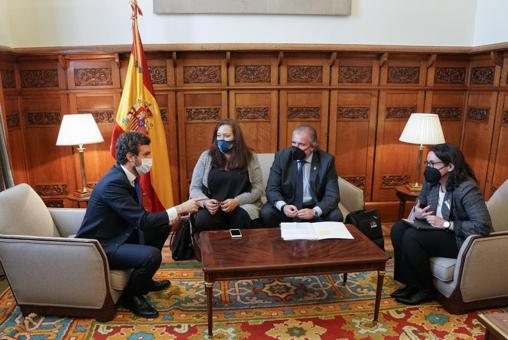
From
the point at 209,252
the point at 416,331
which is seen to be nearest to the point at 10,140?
the point at 209,252

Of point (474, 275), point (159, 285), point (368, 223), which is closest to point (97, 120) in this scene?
point (159, 285)

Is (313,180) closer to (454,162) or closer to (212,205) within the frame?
(212,205)

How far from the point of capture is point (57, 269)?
7.11 ft

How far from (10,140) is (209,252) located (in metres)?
2.34

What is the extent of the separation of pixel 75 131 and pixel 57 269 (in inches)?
51.0

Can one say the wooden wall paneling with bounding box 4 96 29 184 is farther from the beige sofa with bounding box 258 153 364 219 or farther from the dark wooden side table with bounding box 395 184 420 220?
the dark wooden side table with bounding box 395 184 420 220

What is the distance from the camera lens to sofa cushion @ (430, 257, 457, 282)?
2313mm

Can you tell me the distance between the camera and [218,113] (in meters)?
3.64

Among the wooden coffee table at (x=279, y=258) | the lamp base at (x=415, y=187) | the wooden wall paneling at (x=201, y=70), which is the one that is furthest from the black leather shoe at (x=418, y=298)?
the wooden wall paneling at (x=201, y=70)

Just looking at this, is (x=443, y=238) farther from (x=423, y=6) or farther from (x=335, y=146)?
(x=423, y=6)

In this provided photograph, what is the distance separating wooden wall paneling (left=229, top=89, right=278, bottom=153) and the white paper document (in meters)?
1.36

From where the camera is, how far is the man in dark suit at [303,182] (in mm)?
2836

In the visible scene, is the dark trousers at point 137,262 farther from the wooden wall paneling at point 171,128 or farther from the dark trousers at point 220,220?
the wooden wall paneling at point 171,128

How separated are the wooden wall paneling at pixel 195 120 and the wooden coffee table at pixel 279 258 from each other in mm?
1463
